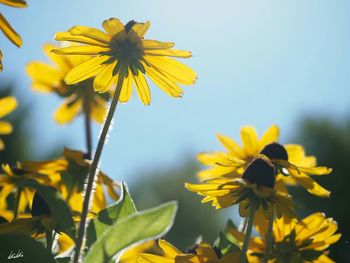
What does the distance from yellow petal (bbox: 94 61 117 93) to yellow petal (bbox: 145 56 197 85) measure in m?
0.11

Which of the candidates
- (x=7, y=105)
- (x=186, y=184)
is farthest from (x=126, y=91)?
(x=7, y=105)

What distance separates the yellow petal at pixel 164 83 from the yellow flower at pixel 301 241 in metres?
0.46

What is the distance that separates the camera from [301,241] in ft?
5.40

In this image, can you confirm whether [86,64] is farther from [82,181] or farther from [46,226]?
[82,181]

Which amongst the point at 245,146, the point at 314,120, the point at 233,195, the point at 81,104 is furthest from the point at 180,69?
the point at 314,120

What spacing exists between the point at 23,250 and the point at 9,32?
1.33ft

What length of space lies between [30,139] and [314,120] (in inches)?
464

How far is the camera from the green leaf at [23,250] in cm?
102

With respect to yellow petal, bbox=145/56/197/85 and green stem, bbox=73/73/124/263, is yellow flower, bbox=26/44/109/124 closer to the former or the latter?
yellow petal, bbox=145/56/197/85

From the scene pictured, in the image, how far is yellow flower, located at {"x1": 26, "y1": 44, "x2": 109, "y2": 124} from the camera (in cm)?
272

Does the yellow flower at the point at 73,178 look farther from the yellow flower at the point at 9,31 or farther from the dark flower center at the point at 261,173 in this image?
the yellow flower at the point at 9,31

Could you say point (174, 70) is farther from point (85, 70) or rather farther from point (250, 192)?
point (250, 192)

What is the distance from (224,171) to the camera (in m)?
1.88
